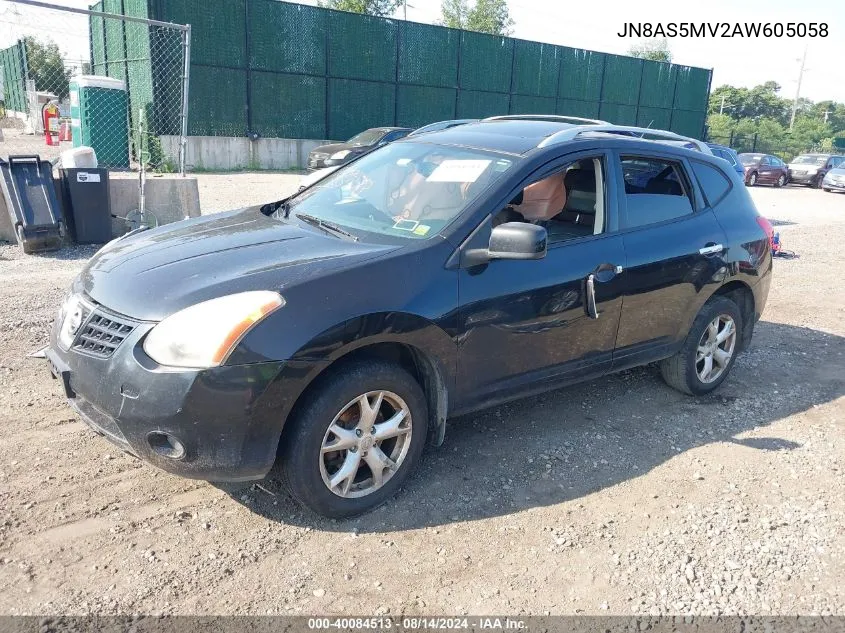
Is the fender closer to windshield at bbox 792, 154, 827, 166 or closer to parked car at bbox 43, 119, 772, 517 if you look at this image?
parked car at bbox 43, 119, 772, 517

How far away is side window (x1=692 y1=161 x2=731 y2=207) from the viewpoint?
491 centimetres

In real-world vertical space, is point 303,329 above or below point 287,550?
above

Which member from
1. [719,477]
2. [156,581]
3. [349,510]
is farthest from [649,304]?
[156,581]

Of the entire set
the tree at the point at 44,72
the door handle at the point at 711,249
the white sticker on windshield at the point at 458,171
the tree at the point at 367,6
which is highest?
the tree at the point at 367,6

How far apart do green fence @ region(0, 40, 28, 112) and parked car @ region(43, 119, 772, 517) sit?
106 ft

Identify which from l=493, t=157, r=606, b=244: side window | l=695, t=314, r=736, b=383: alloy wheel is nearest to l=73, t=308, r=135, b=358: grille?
l=493, t=157, r=606, b=244: side window

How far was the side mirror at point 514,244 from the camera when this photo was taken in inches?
133

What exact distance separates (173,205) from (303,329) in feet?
23.6

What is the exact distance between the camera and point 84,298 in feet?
10.7

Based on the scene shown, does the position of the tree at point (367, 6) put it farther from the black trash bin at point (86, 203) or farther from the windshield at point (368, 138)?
the black trash bin at point (86, 203)

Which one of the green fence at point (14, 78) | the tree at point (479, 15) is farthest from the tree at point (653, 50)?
the green fence at point (14, 78)

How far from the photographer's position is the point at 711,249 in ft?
15.6

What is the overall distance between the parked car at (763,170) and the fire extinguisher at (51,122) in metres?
25.4

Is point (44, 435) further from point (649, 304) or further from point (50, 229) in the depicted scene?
point (50, 229)
